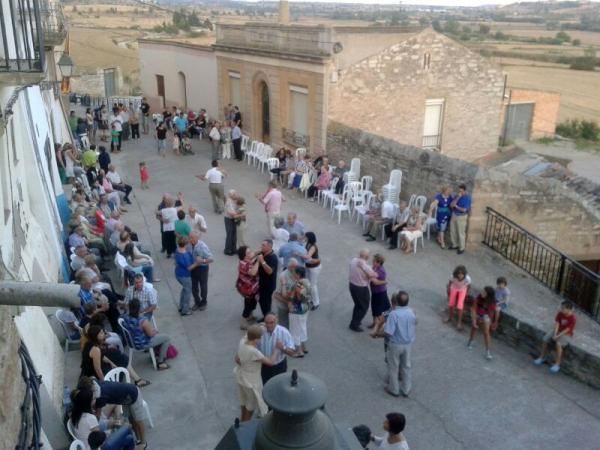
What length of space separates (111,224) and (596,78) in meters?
63.6

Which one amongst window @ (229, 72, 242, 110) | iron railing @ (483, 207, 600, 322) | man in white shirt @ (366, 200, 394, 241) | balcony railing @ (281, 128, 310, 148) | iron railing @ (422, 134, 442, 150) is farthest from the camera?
window @ (229, 72, 242, 110)

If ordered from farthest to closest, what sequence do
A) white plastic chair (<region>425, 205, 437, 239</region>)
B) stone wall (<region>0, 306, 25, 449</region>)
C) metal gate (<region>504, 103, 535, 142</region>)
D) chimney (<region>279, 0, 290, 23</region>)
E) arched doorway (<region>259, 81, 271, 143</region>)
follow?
metal gate (<region>504, 103, 535, 142</region>)
chimney (<region>279, 0, 290, 23</region>)
arched doorway (<region>259, 81, 271, 143</region>)
white plastic chair (<region>425, 205, 437, 239</region>)
stone wall (<region>0, 306, 25, 449</region>)

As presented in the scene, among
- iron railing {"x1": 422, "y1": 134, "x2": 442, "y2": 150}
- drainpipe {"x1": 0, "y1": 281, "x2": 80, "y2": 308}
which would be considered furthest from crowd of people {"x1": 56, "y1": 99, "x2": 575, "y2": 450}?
iron railing {"x1": 422, "y1": 134, "x2": 442, "y2": 150}

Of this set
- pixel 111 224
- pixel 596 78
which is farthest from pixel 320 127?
pixel 596 78

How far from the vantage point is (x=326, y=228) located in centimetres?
1355

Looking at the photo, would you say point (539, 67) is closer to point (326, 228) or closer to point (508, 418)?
point (326, 228)

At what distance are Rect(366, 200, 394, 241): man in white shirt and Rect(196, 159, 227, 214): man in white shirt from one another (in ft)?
12.3

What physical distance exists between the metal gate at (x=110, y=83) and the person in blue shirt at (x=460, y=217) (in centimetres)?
3136

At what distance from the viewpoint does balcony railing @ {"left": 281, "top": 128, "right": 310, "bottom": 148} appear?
1856 cm

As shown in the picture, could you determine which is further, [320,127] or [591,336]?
[320,127]

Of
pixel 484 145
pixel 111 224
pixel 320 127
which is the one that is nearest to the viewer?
pixel 111 224

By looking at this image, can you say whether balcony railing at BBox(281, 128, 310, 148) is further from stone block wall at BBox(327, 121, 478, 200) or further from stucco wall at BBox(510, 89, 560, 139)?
stucco wall at BBox(510, 89, 560, 139)

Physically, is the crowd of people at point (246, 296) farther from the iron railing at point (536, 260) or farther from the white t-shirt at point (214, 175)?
the iron railing at point (536, 260)

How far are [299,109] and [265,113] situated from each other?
9.06ft
